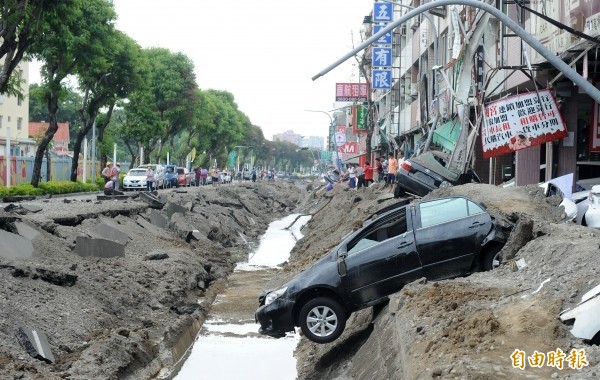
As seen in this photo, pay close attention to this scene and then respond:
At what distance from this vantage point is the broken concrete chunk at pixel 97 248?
20.3m

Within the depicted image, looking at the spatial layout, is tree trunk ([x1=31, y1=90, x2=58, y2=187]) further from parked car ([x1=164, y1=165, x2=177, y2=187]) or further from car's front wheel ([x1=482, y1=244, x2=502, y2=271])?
car's front wheel ([x1=482, y1=244, x2=502, y2=271])

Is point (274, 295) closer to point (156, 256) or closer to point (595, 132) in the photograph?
point (595, 132)

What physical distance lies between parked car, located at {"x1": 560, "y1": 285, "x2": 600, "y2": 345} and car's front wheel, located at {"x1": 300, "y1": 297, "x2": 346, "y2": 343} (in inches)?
201

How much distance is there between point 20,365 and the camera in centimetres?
1102

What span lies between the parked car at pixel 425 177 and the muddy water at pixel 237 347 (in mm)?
5175

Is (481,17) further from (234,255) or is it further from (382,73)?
(382,73)

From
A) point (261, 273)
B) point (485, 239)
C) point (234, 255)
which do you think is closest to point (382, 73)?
point (234, 255)

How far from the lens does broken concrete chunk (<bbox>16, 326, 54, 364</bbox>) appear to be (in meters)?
11.9

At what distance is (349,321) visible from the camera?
49.3ft

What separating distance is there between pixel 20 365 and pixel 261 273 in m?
18.6

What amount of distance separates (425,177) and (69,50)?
22229mm

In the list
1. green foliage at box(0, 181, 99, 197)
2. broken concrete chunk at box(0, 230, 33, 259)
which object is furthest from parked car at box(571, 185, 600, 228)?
green foliage at box(0, 181, 99, 197)

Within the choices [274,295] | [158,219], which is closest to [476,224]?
[274,295]

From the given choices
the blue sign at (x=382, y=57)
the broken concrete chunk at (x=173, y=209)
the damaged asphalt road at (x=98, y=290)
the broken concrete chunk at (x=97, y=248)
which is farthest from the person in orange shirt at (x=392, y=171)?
the broken concrete chunk at (x=97, y=248)
